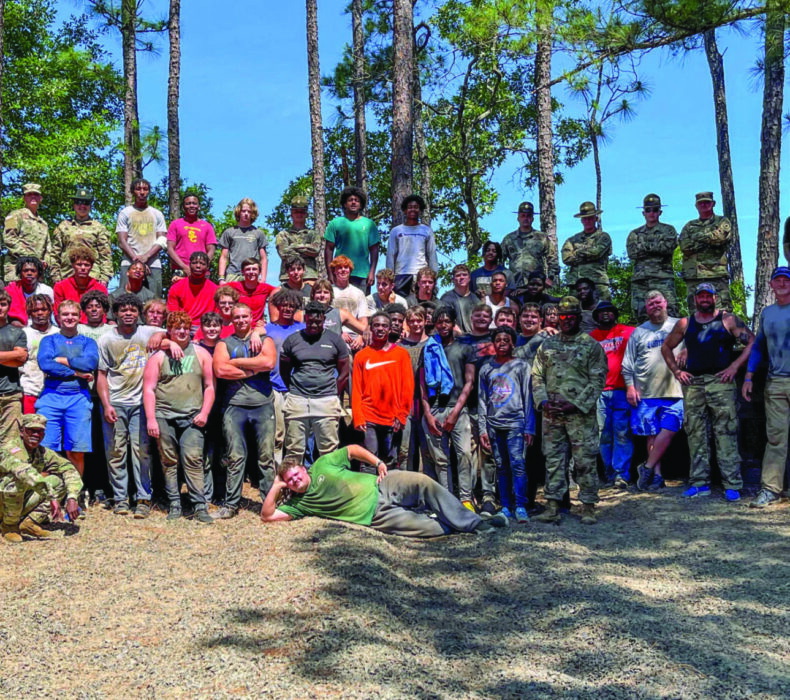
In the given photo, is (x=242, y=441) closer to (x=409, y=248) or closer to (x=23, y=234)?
(x=409, y=248)

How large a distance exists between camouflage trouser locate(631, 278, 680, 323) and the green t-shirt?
184 inches

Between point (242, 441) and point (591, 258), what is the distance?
526 centimetres

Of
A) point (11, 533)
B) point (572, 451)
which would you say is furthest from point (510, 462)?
point (11, 533)

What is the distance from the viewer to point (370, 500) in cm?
698

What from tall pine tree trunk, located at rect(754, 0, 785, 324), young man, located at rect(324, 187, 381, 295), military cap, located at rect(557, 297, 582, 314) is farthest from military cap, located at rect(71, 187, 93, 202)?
tall pine tree trunk, located at rect(754, 0, 785, 324)

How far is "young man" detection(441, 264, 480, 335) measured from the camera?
9.18 meters

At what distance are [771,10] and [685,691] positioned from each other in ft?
24.0

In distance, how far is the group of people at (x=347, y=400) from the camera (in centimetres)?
705

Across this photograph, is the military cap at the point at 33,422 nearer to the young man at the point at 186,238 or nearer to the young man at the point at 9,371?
the young man at the point at 9,371

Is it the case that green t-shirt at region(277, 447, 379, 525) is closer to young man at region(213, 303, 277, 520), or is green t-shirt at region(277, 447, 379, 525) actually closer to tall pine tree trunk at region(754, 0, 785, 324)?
young man at region(213, 303, 277, 520)

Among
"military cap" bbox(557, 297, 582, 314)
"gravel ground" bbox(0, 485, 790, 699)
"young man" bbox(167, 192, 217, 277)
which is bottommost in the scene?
"gravel ground" bbox(0, 485, 790, 699)

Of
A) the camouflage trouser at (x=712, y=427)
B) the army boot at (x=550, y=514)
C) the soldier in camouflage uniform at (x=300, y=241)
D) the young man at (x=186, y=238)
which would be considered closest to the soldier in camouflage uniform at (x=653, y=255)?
the camouflage trouser at (x=712, y=427)

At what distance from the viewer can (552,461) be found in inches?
293

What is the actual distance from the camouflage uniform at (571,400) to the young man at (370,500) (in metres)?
0.88
